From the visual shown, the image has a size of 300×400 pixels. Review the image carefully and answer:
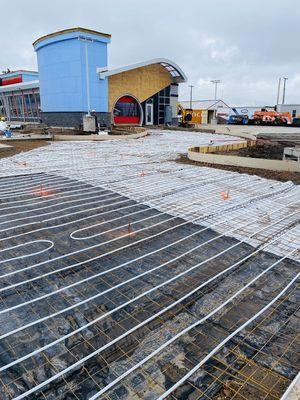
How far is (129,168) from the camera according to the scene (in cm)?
1172

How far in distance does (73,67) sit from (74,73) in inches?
21.0

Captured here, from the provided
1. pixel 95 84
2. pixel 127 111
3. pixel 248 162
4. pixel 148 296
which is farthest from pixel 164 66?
pixel 148 296

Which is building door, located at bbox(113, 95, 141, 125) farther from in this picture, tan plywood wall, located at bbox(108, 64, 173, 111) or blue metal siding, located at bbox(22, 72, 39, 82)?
blue metal siding, located at bbox(22, 72, 39, 82)

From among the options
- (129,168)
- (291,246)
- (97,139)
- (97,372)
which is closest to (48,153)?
(129,168)

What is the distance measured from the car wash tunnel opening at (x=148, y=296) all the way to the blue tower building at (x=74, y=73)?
2390 cm

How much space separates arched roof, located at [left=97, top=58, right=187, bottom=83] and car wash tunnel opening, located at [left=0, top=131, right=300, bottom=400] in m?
24.5

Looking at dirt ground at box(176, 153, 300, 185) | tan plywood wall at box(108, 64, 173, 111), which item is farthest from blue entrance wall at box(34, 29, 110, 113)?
dirt ground at box(176, 153, 300, 185)

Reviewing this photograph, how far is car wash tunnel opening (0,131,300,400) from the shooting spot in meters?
2.74

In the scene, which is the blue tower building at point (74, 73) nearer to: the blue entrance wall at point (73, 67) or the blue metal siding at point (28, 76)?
the blue entrance wall at point (73, 67)

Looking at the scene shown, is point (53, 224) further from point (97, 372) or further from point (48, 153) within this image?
point (48, 153)

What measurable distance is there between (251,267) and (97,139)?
19.2 meters

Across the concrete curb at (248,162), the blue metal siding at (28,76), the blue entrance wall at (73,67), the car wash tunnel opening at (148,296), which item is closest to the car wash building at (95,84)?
the blue entrance wall at (73,67)

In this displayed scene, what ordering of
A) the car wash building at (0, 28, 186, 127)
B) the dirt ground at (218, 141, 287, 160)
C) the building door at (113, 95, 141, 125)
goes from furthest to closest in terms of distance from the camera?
the building door at (113, 95, 141, 125), the car wash building at (0, 28, 186, 127), the dirt ground at (218, 141, 287, 160)

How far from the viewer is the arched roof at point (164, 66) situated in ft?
96.5
